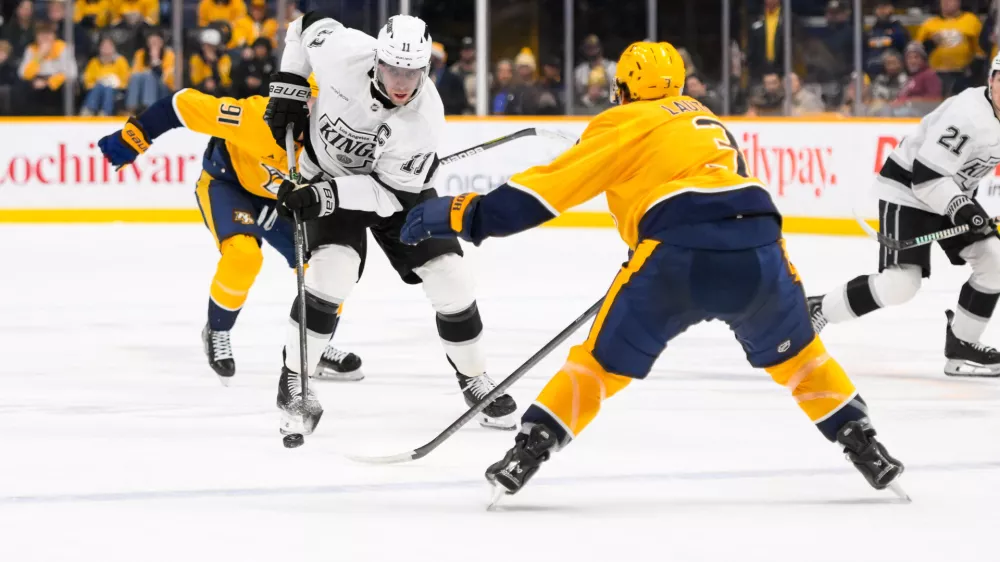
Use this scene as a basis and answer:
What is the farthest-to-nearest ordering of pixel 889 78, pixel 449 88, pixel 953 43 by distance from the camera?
pixel 449 88 < pixel 889 78 < pixel 953 43

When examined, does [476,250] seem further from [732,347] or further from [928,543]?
[928,543]

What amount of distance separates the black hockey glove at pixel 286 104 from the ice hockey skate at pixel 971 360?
7.68 feet

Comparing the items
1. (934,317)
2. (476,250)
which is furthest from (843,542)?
(476,250)

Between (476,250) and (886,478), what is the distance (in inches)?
230

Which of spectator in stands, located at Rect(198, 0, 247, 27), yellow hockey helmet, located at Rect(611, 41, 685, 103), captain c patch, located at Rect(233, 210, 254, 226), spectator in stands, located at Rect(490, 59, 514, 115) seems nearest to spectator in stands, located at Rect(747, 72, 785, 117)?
spectator in stands, located at Rect(490, 59, 514, 115)

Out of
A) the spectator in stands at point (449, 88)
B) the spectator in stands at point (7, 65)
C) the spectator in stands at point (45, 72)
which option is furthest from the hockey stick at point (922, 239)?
the spectator in stands at point (7, 65)

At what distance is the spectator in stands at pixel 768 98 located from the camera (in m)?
10.4

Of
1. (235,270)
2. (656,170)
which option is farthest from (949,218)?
(235,270)

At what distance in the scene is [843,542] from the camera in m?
2.90

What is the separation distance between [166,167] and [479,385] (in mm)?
6411

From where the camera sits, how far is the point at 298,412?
3920 mm

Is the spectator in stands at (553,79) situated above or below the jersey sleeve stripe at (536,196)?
below

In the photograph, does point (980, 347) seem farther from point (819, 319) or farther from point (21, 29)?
point (21, 29)

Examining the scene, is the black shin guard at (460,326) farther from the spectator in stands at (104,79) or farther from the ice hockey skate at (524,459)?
the spectator in stands at (104,79)
